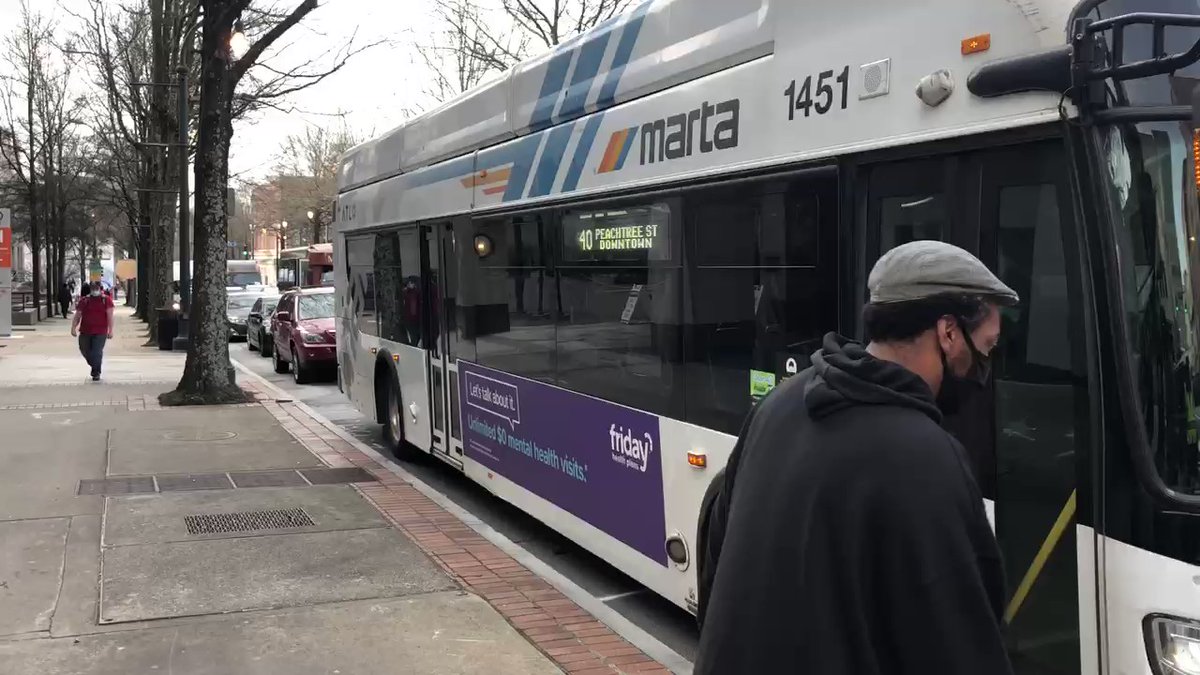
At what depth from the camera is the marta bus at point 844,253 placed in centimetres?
277

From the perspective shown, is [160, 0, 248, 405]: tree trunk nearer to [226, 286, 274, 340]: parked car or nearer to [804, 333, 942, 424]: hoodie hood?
[804, 333, 942, 424]: hoodie hood

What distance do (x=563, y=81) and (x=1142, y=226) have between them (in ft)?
13.8

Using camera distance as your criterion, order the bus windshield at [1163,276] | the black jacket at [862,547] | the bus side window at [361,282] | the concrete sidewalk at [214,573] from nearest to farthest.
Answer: the black jacket at [862,547] → the bus windshield at [1163,276] → the concrete sidewalk at [214,573] → the bus side window at [361,282]

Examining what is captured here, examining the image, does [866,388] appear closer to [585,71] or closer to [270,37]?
[585,71]

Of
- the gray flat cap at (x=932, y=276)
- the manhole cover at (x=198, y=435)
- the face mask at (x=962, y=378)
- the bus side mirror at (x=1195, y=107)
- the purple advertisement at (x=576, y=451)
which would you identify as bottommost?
the manhole cover at (x=198, y=435)

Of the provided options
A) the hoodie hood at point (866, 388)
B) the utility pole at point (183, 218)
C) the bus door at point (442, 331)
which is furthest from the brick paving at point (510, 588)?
the utility pole at point (183, 218)

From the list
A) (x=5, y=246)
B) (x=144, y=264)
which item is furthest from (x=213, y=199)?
(x=144, y=264)

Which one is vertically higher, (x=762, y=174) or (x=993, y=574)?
(x=762, y=174)

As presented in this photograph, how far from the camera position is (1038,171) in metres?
3.07

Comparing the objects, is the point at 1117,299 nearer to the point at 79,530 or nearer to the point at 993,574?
the point at 993,574

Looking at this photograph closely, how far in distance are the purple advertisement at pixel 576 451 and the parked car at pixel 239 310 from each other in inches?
929

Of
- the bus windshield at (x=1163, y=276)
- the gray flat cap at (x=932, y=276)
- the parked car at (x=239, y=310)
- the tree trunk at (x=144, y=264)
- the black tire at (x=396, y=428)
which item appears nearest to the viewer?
the gray flat cap at (x=932, y=276)

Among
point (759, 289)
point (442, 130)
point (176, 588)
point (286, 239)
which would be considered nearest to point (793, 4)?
point (759, 289)

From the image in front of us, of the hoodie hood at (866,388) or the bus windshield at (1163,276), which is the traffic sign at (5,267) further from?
the hoodie hood at (866,388)
